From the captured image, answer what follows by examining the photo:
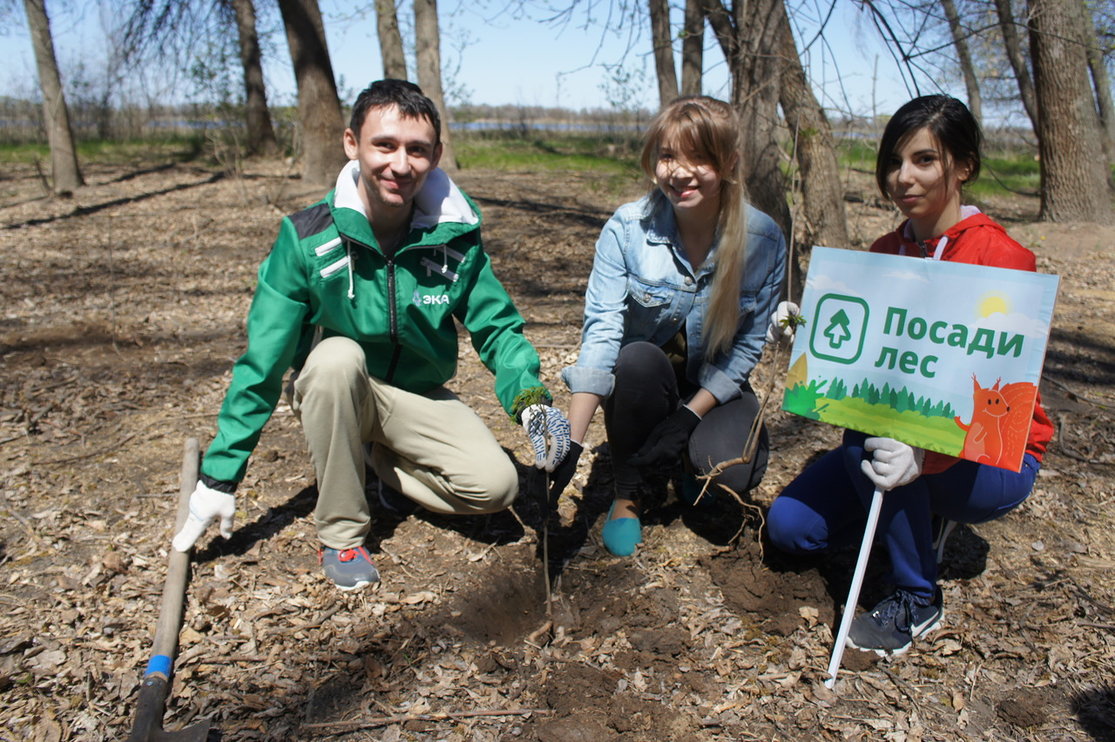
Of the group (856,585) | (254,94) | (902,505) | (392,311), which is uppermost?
(254,94)

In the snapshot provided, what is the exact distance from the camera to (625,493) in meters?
2.77

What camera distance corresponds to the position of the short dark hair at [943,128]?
2.00 metres

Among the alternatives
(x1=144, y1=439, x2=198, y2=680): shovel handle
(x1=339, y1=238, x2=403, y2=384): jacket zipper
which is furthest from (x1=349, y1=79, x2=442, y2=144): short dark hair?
(x1=144, y1=439, x2=198, y2=680): shovel handle

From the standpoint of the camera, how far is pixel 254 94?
1359 centimetres

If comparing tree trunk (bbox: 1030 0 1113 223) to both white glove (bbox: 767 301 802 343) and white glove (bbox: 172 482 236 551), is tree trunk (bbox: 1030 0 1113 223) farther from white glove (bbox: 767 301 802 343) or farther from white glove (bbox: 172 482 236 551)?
white glove (bbox: 172 482 236 551)

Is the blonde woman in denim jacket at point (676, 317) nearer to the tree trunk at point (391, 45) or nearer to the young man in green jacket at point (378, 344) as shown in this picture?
the young man in green jacket at point (378, 344)

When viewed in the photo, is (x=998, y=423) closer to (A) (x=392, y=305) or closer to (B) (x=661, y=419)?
(B) (x=661, y=419)

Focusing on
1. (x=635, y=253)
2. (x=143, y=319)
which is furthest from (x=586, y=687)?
(x=143, y=319)

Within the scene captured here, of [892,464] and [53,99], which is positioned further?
[53,99]

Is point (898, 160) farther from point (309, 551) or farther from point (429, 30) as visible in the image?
point (429, 30)

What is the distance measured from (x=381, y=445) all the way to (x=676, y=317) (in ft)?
3.68

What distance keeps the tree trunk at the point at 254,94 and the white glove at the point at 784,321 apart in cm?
1322

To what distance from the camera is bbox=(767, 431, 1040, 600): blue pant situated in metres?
2.13

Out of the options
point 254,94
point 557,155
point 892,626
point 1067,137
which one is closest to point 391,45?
point 254,94
